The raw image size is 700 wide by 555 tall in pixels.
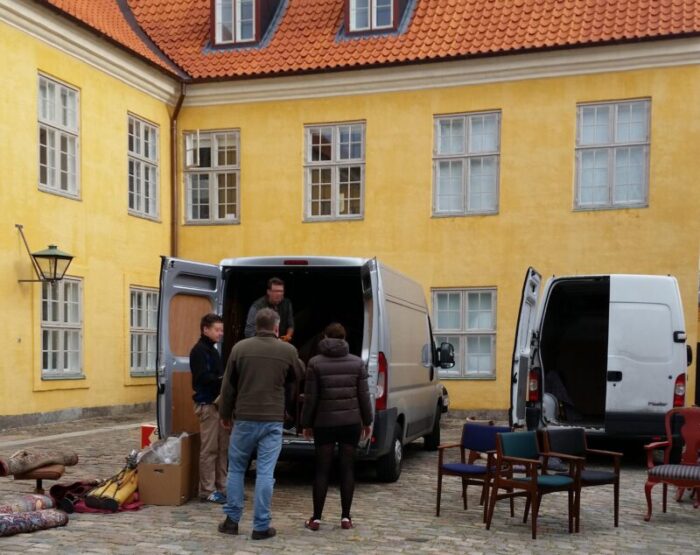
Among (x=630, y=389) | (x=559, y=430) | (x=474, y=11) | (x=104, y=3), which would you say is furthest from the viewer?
(x=104, y=3)

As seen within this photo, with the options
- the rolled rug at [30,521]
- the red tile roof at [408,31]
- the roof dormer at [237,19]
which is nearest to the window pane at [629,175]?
the red tile roof at [408,31]

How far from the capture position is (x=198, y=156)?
1923 cm

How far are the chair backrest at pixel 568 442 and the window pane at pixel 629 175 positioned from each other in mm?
9610

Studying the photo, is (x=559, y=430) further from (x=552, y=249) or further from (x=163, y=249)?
(x=163, y=249)

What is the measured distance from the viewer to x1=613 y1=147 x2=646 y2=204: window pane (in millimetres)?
16688

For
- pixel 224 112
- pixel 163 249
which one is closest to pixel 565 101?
pixel 224 112

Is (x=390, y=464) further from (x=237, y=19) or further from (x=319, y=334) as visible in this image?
(x=237, y=19)

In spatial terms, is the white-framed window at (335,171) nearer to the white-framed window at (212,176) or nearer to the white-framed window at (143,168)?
the white-framed window at (212,176)

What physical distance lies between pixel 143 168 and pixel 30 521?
39.3 ft

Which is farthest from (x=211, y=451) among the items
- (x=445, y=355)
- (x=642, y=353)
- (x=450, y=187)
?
(x=450, y=187)

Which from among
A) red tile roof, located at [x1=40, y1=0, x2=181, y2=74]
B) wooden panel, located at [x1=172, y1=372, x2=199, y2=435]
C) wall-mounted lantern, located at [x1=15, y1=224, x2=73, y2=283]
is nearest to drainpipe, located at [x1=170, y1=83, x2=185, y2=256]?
red tile roof, located at [x1=40, y1=0, x2=181, y2=74]

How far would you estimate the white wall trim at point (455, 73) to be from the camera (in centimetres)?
1634

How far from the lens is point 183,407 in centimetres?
886

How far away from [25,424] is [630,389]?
9.19 metres
